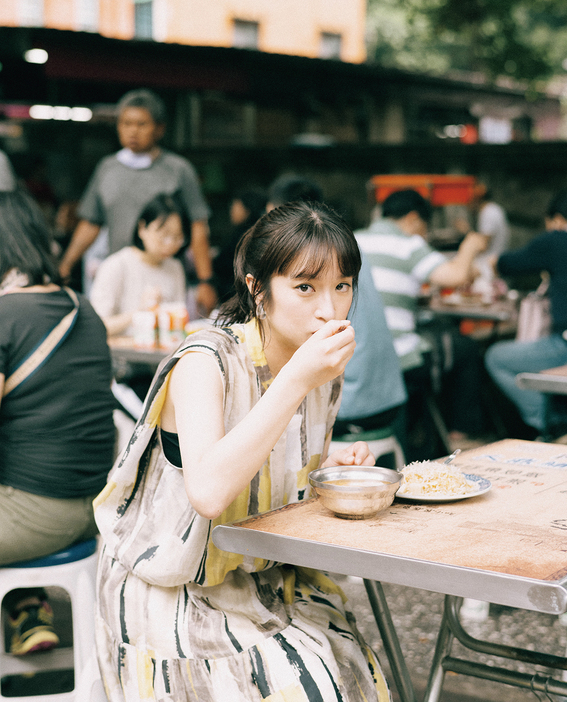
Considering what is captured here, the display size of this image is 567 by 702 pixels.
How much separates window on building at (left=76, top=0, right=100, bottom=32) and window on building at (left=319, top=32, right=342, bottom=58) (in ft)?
20.0

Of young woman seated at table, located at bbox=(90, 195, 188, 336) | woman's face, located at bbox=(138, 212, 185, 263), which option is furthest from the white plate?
woman's face, located at bbox=(138, 212, 185, 263)

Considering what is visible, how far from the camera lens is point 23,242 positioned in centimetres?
242

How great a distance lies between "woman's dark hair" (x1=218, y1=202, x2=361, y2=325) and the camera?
1637 millimetres

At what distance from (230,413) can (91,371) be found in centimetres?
86

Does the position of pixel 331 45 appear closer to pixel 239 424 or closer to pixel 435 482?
pixel 435 482

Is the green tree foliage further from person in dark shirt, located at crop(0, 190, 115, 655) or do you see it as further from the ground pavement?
person in dark shirt, located at crop(0, 190, 115, 655)

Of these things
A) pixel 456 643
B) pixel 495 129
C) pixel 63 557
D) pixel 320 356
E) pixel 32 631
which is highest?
pixel 495 129

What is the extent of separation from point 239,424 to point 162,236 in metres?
2.80

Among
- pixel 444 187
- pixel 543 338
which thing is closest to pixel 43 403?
pixel 543 338

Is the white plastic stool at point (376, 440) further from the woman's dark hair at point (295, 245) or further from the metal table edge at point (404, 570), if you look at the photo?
the metal table edge at point (404, 570)

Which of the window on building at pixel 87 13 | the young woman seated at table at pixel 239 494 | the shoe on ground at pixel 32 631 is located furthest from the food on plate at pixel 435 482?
the window on building at pixel 87 13

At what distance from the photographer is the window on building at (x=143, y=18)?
19875 mm

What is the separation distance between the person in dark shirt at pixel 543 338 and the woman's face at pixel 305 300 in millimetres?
3278

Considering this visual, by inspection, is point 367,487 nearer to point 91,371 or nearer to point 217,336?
point 217,336
